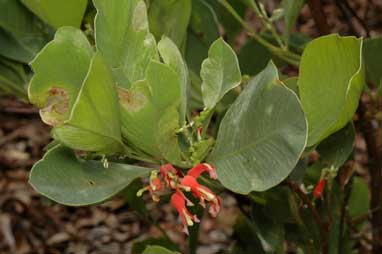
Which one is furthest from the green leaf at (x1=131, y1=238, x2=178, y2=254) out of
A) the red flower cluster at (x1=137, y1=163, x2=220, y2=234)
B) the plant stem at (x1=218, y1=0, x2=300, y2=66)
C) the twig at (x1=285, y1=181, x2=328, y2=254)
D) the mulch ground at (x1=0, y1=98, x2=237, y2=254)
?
the mulch ground at (x1=0, y1=98, x2=237, y2=254)

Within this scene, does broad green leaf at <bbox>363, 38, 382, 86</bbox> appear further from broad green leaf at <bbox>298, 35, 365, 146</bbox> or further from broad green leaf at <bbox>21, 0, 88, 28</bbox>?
broad green leaf at <bbox>21, 0, 88, 28</bbox>

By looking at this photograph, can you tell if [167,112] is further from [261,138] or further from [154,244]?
[154,244]

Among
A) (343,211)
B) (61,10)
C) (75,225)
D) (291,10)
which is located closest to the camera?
(61,10)

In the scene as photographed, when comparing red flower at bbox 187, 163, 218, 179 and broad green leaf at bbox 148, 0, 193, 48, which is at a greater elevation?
broad green leaf at bbox 148, 0, 193, 48

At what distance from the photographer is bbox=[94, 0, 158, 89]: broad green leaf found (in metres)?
0.83

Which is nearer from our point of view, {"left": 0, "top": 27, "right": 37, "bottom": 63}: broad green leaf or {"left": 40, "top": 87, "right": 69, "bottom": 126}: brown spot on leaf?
{"left": 40, "top": 87, "right": 69, "bottom": 126}: brown spot on leaf

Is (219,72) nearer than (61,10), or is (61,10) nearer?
(219,72)

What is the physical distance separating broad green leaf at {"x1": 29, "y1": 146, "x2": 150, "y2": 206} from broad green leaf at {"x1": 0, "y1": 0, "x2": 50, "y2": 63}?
0.31 metres

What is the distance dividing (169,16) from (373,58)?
28cm

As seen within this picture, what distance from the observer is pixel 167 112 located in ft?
2.64

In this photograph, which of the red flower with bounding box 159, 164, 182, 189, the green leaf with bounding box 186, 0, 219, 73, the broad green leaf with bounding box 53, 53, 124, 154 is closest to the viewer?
the broad green leaf with bounding box 53, 53, 124, 154

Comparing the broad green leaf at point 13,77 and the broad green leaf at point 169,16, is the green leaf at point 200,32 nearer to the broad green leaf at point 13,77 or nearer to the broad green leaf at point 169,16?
the broad green leaf at point 169,16

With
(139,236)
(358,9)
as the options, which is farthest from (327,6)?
(139,236)

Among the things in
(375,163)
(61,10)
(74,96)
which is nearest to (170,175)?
(74,96)
